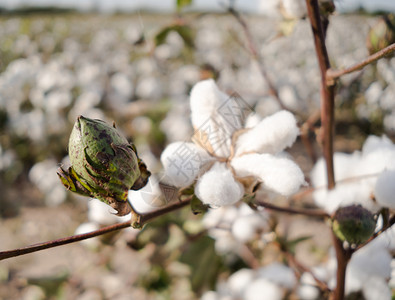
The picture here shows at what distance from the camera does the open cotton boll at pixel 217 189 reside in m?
0.42

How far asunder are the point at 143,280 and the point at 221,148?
1083 mm

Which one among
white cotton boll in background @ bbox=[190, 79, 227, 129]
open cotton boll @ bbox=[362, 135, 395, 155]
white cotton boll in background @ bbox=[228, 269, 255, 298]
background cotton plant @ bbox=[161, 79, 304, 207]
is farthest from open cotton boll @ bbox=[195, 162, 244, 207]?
white cotton boll in background @ bbox=[228, 269, 255, 298]

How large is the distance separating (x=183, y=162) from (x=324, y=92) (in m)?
0.24

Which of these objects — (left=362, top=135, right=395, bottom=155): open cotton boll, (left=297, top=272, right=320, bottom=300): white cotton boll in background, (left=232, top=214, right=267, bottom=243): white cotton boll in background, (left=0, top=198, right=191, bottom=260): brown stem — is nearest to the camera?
(left=0, top=198, right=191, bottom=260): brown stem

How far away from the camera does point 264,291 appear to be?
92 cm

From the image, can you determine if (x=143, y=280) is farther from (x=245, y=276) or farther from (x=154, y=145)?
(x=154, y=145)

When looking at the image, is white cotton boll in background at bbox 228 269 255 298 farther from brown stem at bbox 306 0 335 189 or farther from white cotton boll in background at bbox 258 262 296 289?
brown stem at bbox 306 0 335 189

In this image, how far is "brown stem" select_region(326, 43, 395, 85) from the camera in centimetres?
40

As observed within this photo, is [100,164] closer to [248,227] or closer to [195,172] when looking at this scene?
[195,172]

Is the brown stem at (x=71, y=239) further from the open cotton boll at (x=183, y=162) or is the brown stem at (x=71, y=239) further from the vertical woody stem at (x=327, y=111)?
the vertical woody stem at (x=327, y=111)

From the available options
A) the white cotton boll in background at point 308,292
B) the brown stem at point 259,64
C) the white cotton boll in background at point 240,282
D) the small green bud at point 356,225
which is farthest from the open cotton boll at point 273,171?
the white cotton boll in background at point 240,282

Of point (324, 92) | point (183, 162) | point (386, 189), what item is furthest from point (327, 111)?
point (183, 162)

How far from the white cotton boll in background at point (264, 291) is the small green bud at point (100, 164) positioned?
24.1 inches

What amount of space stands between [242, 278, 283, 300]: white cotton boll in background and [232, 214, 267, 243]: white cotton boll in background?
118 mm
